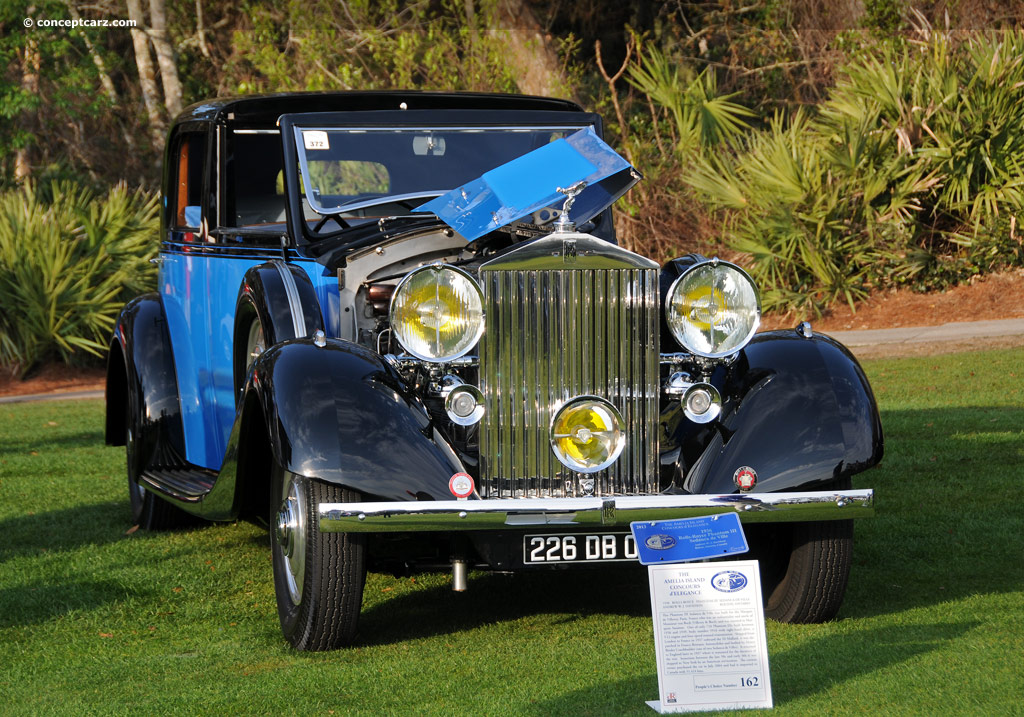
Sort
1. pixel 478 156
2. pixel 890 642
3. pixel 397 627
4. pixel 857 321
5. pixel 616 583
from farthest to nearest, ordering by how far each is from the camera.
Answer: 1. pixel 857 321
2. pixel 478 156
3. pixel 616 583
4. pixel 397 627
5. pixel 890 642

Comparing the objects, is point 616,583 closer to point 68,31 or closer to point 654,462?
point 654,462

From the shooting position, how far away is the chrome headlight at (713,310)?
4.38m

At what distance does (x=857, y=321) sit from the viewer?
543 inches

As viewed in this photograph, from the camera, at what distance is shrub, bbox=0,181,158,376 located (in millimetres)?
14062

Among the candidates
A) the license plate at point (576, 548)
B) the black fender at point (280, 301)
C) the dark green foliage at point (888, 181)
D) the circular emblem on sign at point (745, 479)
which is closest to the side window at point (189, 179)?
the black fender at point (280, 301)

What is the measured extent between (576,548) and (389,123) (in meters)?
2.28

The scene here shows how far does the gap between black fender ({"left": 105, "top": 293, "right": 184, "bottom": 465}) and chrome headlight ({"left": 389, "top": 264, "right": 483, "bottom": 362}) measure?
2304 mm

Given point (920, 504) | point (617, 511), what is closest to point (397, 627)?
point (617, 511)

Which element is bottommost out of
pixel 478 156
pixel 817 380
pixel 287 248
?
pixel 817 380

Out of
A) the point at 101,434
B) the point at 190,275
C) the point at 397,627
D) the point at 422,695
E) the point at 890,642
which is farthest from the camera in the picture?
the point at 101,434

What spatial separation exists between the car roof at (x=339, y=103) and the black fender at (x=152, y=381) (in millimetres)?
1047

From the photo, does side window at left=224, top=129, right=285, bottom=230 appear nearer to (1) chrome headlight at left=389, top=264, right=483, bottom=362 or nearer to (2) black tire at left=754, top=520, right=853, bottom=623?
(1) chrome headlight at left=389, top=264, right=483, bottom=362

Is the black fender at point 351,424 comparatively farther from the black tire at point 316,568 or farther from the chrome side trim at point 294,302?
the chrome side trim at point 294,302

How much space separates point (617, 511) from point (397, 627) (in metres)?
1.17
